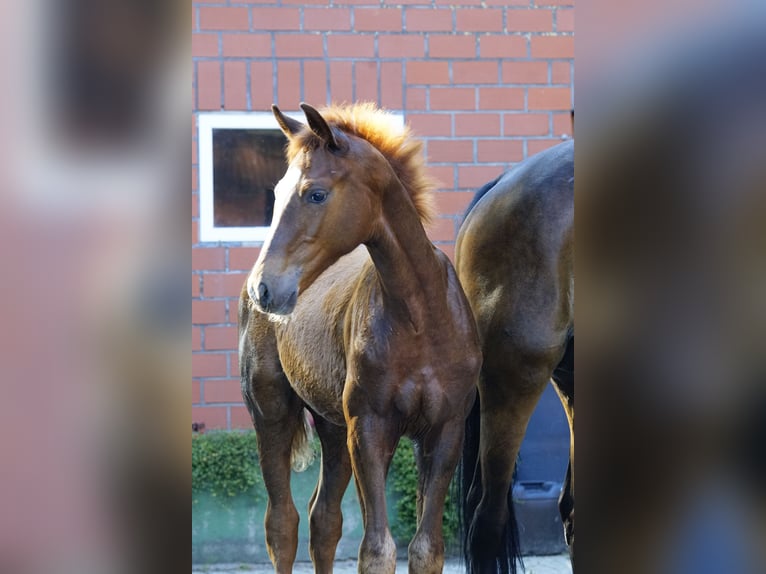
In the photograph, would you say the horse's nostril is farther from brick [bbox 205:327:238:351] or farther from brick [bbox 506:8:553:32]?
brick [bbox 506:8:553:32]

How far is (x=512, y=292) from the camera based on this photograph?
122 inches

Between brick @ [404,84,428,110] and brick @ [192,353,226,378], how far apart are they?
155cm

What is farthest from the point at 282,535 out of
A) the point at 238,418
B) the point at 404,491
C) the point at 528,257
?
the point at 238,418

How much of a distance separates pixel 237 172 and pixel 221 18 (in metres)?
0.75

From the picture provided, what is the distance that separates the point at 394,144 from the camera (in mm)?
2730

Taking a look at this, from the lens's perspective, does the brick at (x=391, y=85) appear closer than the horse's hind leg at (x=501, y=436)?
No

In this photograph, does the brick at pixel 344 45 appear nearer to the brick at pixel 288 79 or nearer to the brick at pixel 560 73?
the brick at pixel 288 79

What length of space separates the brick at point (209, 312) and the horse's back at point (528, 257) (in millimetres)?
1881

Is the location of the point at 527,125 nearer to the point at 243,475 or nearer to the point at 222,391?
the point at 222,391

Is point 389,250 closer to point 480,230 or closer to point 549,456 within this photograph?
point 480,230

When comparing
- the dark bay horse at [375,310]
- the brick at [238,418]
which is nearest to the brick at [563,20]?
the brick at [238,418]

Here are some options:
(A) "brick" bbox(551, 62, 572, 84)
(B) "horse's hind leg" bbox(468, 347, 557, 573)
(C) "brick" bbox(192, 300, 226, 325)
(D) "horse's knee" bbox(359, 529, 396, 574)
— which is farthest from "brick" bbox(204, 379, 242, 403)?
(D) "horse's knee" bbox(359, 529, 396, 574)

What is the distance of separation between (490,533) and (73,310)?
279 centimetres

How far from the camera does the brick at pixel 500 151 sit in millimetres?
5070
